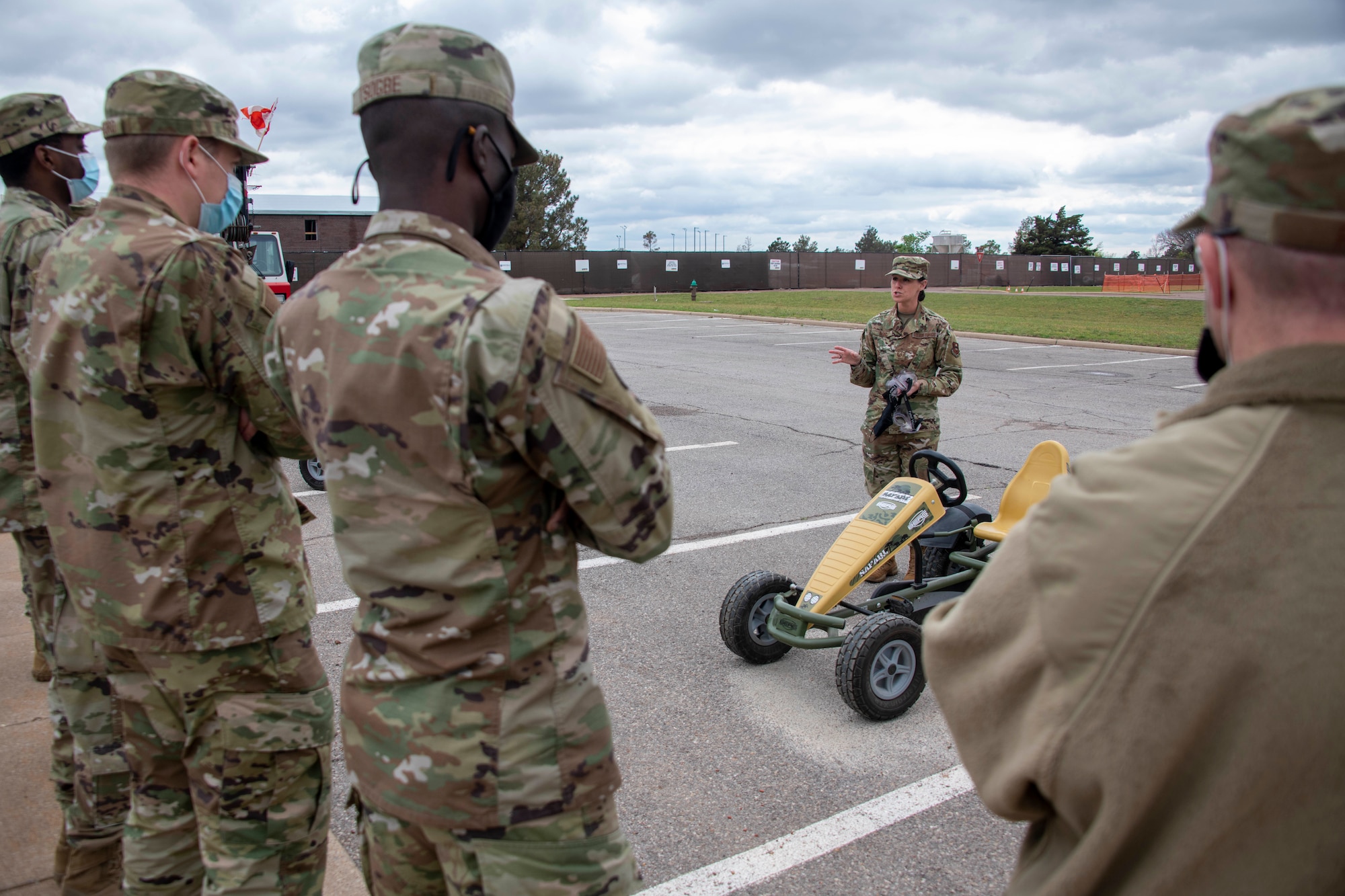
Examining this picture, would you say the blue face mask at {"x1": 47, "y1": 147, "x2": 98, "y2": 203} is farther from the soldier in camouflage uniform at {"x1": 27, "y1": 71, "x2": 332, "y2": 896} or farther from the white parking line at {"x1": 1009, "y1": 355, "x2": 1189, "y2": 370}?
the white parking line at {"x1": 1009, "y1": 355, "x2": 1189, "y2": 370}

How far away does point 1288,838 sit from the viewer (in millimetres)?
1012

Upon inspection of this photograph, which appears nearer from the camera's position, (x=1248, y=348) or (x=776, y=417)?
(x=1248, y=348)

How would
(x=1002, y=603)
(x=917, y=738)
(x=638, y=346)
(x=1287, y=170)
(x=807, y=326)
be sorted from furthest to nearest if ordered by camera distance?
(x=807, y=326)
(x=638, y=346)
(x=917, y=738)
(x=1002, y=603)
(x=1287, y=170)

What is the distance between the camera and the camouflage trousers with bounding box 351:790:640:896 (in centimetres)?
166

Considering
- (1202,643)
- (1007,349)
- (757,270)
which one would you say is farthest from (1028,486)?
(757,270)

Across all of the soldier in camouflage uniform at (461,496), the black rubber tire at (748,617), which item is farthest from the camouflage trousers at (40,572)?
the black rubber tire at (748,617)

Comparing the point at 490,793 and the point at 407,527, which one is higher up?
the point at 407,527

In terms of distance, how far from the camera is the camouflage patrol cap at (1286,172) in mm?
944

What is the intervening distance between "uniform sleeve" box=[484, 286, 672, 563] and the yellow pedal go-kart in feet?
7.37

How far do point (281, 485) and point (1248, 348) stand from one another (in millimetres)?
2105

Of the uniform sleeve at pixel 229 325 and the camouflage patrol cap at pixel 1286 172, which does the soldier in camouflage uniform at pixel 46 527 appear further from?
the camouflage patrol cap at pixel 1286 172

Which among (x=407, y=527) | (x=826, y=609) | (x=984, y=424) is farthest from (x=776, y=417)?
(x=407, y=527)

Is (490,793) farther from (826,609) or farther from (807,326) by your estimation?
(807,326)

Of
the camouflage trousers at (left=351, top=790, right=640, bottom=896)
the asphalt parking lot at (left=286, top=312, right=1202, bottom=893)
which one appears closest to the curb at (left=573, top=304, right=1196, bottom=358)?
the asphalt parking lot at (left=286, top=312, right=1202, bottom=893)
